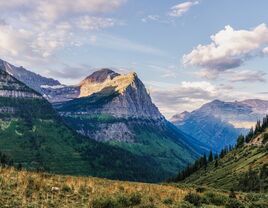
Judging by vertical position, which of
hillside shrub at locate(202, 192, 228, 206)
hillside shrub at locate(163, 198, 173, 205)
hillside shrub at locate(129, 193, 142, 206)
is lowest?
hillside shrub at locate(202, 192, 228, 206)

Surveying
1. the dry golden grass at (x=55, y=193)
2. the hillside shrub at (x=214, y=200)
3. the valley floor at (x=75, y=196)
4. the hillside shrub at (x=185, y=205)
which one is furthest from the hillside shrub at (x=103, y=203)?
the hillside shrub at (x=214, y=200)

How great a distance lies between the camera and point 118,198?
2639 centimetres

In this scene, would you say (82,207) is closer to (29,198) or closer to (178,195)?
(29,198)

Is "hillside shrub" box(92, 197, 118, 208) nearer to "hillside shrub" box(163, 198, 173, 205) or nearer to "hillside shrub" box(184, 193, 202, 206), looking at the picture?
"hillside shrub" box(163, 198, 173, 205)

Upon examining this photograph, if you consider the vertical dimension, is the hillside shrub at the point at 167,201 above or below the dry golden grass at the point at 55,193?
below

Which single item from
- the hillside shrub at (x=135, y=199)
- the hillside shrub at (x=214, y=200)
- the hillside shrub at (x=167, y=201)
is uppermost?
the hillside shrub at (x=135, y=199)

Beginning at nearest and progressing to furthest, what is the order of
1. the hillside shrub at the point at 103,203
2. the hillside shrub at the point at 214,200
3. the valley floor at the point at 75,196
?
the valley floor at the point at 75,196, the hillside shrub at the point at 103,203, the hillside shrub at the point at 214,200

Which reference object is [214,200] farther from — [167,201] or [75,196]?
[75,196]

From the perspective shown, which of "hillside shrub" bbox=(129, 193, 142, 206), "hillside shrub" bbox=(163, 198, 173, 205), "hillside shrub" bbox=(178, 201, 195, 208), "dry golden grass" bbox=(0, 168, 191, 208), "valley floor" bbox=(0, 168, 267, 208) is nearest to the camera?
"dry golden grass" bbox=(0, 168, 191, 208)

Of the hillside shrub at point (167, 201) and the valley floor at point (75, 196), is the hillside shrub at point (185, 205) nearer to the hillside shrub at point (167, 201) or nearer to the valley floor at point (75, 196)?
the valley floor at point (75, 196)

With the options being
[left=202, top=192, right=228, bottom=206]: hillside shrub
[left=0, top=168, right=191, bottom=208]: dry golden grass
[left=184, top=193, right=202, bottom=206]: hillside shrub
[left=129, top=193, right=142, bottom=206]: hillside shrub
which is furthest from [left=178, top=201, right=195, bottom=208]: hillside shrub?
[left=129, top=193, right=142, bottom=206]: hillside shrub

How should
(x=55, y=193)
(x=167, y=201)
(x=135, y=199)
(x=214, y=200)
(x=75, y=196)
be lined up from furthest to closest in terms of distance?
(x=214, y=200) → (x=167, y=201) → (x=135, y=199) → (x=75, y=196) → (x=55, y=193)

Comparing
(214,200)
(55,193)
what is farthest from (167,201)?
(55,193)

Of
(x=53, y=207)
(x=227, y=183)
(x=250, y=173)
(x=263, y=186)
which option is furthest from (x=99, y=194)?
(x=227, y=183)
